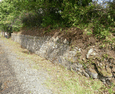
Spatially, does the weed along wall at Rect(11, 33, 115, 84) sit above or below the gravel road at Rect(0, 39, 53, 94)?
above

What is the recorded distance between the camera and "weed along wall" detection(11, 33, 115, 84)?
13.4 ft

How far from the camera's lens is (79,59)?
498cm

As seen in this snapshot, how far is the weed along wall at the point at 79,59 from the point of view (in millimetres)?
4078

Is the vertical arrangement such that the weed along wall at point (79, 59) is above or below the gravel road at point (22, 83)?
above

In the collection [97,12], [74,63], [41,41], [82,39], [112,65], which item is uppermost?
[97,12]

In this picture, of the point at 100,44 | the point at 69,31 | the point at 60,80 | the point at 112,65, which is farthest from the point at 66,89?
the point at 69,31

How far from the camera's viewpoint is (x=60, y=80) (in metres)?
4.61

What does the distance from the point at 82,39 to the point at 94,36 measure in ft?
2.48

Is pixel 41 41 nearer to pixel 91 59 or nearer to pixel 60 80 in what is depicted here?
pixel 60 80

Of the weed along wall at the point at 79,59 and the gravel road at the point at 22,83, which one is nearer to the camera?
the gravel road at the point at 22,83

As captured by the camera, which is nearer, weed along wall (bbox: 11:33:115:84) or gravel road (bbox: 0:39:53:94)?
gravel road (bbox: 0:39:53:94)

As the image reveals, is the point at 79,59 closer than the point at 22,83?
No

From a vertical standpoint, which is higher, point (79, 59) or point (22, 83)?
point (79, 59)

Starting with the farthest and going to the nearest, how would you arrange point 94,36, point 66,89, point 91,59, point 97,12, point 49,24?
point 49,24 → point 97,12 → point 94,36 → point 91,59 → point 66,89
